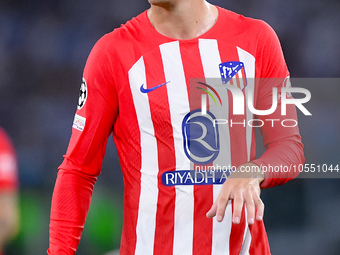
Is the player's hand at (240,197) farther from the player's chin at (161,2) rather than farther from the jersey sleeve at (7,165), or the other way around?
the jersey sleeve at (7,165)

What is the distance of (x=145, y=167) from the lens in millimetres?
1499

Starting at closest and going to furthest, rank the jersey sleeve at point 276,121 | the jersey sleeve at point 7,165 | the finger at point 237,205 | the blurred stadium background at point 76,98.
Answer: the finger at point 237,205
the jersey sleeve at point 276,121
the jersey sleeve at point 7,165
the blurred stadium background at point 76,98

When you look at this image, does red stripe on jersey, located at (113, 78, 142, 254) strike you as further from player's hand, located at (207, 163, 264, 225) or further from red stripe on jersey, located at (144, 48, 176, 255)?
player's hand, located at (207, 163, 264, 225)

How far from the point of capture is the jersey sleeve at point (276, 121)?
139cm

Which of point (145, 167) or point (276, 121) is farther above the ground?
point (276, 121)

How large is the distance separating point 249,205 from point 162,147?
0.36m

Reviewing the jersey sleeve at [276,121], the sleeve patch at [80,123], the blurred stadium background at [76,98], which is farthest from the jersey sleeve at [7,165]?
the jersey sleeve at [276,121]

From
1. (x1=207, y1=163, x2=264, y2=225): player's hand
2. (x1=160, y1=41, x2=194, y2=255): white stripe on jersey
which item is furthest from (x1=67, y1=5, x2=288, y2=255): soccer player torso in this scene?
(x1=207, y1=163, x2=264, y2=225): player's hand

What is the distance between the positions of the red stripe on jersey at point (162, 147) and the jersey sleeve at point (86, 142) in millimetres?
105

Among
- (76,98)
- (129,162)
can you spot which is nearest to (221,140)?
(129,162)

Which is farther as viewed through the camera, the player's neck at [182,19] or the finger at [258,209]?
the player's neck at [182,19]

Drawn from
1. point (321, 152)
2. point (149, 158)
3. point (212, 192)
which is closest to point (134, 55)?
point (149, 158)

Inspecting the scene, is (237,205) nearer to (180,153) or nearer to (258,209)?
(258,209)

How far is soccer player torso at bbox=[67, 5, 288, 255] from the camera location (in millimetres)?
1470
